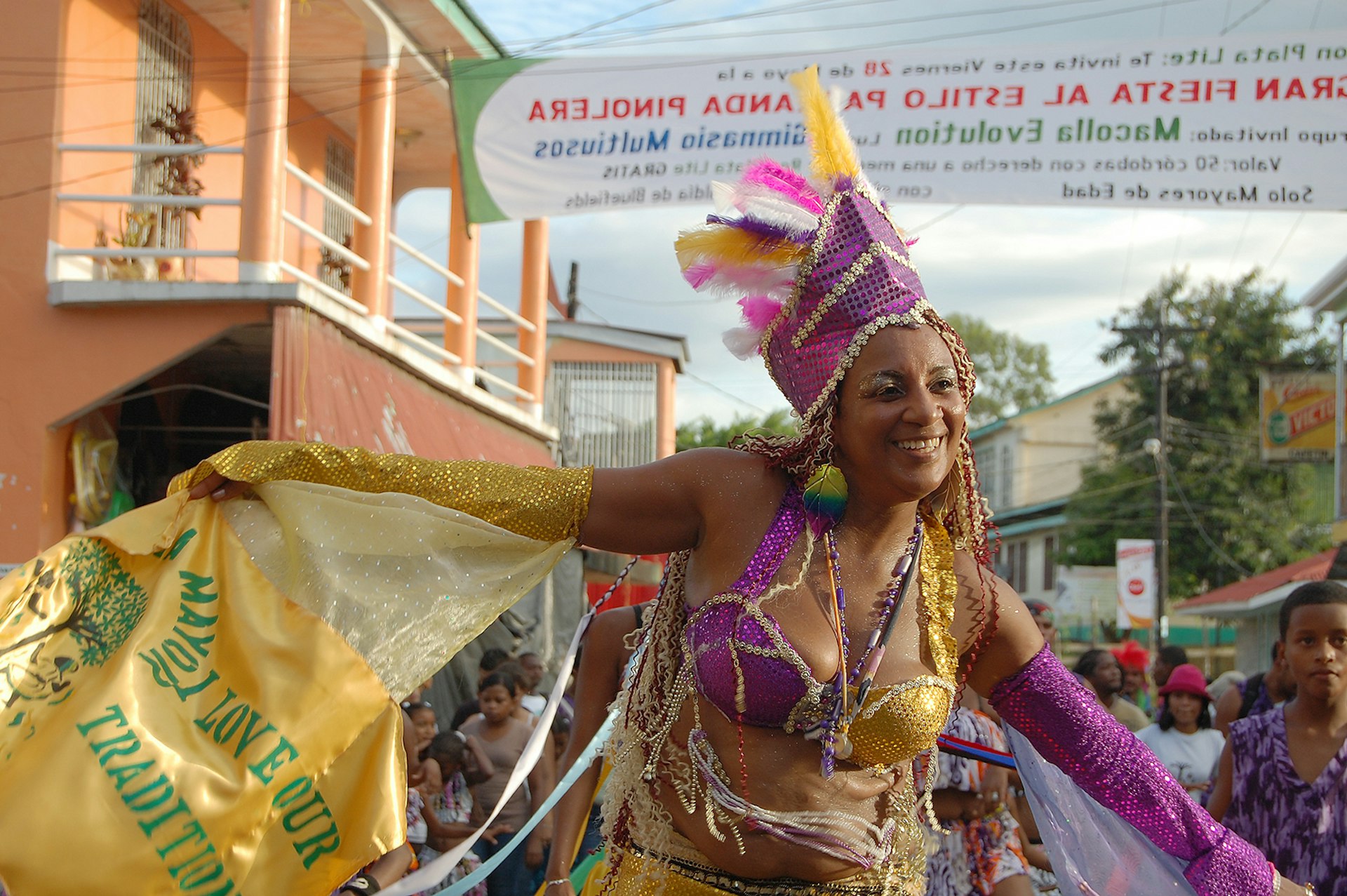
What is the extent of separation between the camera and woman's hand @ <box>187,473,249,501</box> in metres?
3.09

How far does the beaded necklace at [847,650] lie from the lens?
2879mm

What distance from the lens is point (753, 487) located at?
310cm

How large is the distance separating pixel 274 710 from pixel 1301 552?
35.0 metres

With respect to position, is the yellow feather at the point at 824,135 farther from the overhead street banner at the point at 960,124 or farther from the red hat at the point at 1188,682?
the overhead street banner at the point at 960,124

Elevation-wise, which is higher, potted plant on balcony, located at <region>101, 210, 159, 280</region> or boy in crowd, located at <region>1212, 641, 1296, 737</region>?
potted plant on balcony, located at <region>101, 210, 159, 280</region>

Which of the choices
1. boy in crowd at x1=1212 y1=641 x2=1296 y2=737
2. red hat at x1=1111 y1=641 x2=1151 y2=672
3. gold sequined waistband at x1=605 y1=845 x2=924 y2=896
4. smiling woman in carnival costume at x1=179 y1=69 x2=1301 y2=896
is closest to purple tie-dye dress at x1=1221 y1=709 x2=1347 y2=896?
boy in crowd at x1=1212 y1=641 x2=1296 y2=737

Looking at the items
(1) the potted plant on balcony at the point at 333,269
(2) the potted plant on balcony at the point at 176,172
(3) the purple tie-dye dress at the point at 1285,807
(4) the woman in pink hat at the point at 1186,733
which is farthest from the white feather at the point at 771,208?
(1) the potted plant on balcony at the point at 333,269

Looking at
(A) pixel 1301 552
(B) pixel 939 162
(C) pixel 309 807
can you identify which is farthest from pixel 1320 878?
(A) pixel 1301 552

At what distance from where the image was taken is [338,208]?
13.9m

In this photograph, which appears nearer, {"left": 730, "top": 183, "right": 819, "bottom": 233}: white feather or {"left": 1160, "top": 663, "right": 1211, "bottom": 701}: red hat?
{"left": 730, "top": 183, "right": 819, "bottom": 233}: white feather

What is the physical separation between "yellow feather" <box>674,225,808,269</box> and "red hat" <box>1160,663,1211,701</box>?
5.47m

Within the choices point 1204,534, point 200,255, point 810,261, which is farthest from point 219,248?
point 1204,534

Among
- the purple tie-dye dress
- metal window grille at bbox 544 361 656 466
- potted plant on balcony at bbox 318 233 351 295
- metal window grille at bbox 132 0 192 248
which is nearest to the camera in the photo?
the purple tie-dye dress

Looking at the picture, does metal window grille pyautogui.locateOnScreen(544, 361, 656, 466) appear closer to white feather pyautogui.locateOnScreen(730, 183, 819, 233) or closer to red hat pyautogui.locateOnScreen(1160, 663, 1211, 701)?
red hat pyautogui.locateOnScreen(1160, 663, 1211, 701)
